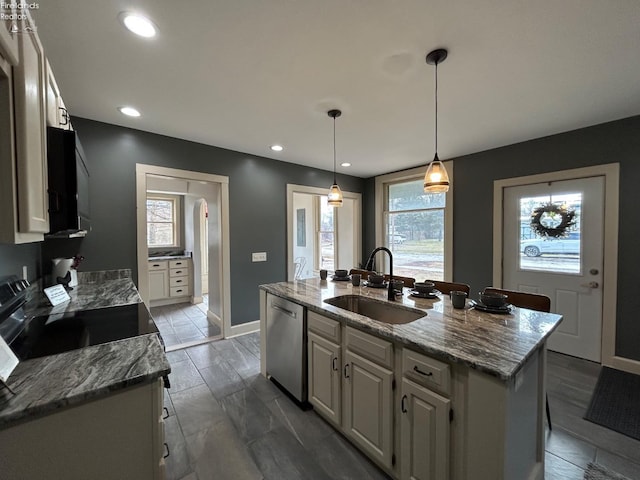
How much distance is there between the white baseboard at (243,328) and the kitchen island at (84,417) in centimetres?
259

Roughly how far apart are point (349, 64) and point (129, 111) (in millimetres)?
2136

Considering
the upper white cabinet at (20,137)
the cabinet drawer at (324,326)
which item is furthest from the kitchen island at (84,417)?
the cabinet drawer at (324,326)

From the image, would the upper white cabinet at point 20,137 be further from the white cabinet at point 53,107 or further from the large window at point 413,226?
the large window at point 413,226

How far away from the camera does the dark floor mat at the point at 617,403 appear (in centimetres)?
195

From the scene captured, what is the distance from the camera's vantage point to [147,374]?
98cm

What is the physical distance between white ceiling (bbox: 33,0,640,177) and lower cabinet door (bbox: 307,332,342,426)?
1.96 m

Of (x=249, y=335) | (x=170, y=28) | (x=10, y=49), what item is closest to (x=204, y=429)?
(x=249, y=335)

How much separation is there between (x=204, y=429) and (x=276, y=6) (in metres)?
2.75

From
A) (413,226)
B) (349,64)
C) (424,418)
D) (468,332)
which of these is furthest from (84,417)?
(413,226)

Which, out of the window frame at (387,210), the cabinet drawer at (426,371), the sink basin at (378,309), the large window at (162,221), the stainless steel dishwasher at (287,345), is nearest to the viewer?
the cabinet drawer at (426,371)

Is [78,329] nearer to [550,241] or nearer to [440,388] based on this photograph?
[440,388]

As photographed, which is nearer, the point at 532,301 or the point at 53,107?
the point at 53,107

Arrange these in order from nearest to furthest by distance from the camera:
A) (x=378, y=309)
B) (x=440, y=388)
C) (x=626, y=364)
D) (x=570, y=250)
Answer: (x=440, y=388) < (x=378, y=309) < (x=626, y=364) < (x=570, y=250)

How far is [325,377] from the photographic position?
1.90 metres
